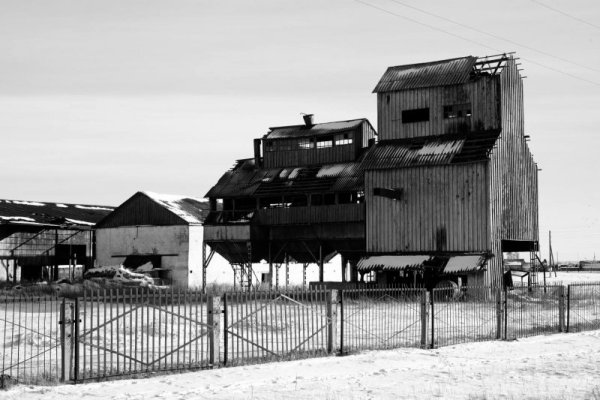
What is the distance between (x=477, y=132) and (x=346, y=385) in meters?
31.8

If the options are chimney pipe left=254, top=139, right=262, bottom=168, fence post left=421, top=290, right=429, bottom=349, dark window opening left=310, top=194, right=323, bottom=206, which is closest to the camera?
fence post left=421, top=290, right=429, bottom=349

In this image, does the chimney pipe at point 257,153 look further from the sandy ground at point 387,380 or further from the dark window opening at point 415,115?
the sandy ground at point 387,380

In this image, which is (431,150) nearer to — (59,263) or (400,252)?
(400,252)

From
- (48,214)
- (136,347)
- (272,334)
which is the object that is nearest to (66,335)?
(136,347)

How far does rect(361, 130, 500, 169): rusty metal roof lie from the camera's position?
4578 centimetres

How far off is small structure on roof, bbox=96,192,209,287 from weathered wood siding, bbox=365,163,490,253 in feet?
49.2

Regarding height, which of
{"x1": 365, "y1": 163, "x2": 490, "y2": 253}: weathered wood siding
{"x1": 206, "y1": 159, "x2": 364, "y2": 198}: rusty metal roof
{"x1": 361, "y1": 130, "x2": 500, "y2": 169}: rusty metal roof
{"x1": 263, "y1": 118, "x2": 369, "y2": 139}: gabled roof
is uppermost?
{"x1": 263, "y1": 118, "x2": 369, "y2": 139}: gabled roof

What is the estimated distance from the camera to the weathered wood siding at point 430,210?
147 feet

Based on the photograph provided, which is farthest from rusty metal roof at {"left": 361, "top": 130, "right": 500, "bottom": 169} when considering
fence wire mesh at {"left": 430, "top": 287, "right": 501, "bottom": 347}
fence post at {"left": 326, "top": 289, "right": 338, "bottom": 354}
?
fence post at {"left": 326, "top": 289, "right": 338, "bottom": 354}

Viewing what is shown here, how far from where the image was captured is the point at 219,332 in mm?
19859

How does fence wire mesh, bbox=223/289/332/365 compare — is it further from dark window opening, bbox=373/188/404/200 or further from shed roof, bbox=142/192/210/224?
shed roof, bbox=142/192/210/224

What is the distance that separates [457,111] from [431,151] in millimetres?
2808

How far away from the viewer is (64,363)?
17328 mm

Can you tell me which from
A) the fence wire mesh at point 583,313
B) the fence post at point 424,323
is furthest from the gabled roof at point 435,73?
the fence post at point 424,323
